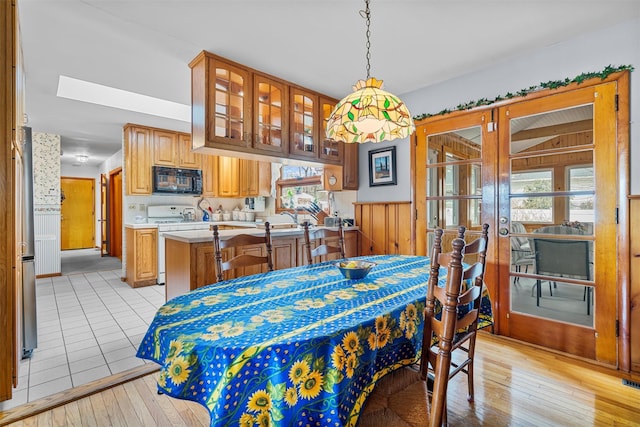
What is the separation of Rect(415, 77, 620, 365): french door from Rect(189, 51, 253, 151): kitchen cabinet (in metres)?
2.03

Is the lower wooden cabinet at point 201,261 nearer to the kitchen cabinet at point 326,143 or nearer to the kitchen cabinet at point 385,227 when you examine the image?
the kitchen cabinet at point 385,227

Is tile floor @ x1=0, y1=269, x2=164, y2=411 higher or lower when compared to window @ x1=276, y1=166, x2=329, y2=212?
lower

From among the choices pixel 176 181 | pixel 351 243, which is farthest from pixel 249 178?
pixel 351 243

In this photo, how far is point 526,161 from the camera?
8.60ft

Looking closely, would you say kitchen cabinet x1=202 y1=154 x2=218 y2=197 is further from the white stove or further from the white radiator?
the white radiator

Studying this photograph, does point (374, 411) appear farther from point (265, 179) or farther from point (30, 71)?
point (265, 179)

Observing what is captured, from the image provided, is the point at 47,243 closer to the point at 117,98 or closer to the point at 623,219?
the point at 117,98

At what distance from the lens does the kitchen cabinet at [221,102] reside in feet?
8.63

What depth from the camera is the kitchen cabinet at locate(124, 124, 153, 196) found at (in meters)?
4.65

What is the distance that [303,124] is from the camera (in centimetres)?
337

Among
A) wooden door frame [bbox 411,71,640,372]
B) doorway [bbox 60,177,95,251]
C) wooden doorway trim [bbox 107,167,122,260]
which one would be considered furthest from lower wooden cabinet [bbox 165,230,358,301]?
doorway [bbox 60,177,95,251]

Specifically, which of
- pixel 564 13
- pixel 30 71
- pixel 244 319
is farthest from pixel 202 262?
pixel 564 13

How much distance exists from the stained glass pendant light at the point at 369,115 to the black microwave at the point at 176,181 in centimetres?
375

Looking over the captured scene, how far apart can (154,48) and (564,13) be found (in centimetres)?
305
